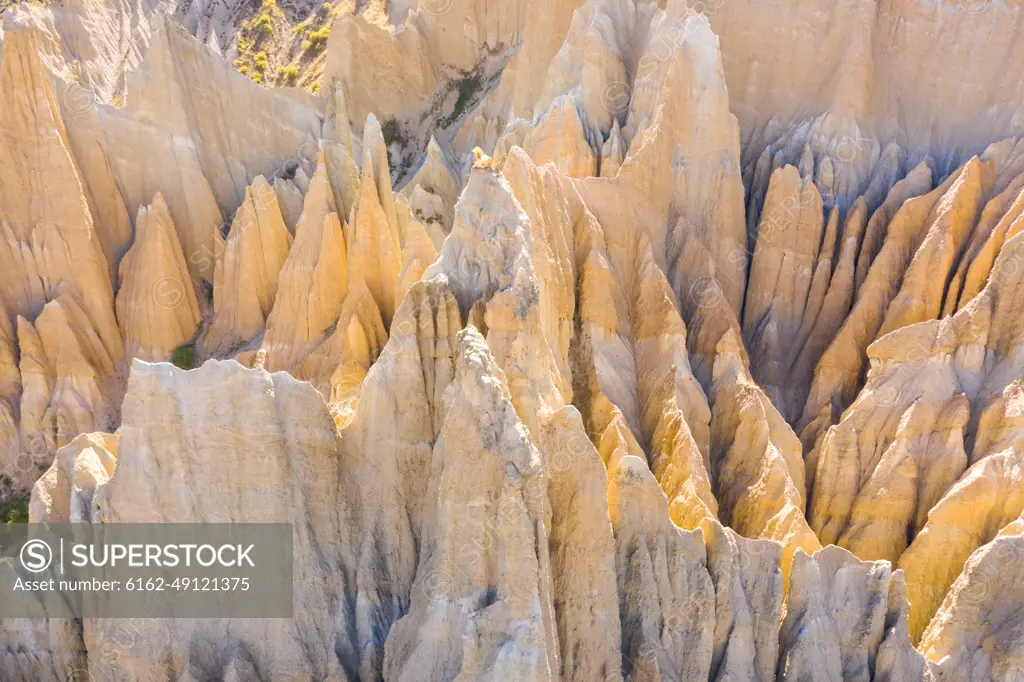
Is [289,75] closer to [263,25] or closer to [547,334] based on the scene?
[263,25]

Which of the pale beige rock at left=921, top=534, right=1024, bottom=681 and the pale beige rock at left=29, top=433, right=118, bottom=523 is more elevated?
the pale beige rock at left=29, top=433, right=118, bottom=523

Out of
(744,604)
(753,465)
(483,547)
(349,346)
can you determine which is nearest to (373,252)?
(349,346)

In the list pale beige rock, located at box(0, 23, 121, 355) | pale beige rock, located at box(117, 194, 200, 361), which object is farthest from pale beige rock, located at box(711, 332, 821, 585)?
pale beige rock, located at box(0, 23, 121, 355)

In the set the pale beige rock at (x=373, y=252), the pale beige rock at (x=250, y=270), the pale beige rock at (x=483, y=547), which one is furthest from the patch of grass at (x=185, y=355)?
the pale beige rock at (x=483, y=547)

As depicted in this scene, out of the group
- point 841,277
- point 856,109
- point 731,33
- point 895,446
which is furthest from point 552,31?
point 895,446

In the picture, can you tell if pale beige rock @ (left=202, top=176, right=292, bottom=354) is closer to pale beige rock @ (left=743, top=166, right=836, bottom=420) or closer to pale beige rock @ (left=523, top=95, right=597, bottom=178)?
pale beige rock @ (left=523, top=95, right=597, bottom=178)

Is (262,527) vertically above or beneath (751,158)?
beneath

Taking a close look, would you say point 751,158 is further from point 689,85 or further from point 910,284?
point 910,284

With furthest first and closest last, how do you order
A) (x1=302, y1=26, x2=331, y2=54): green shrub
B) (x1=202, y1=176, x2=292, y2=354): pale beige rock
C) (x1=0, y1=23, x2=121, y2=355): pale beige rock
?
(x1=302, y1=26, x2=331, y2=54): green shrub → (x1=202, y1=176, x2=292, y2=354): pale beige rock → (x1=0, y1=23, x2=121, y2=355): pale beige rock
